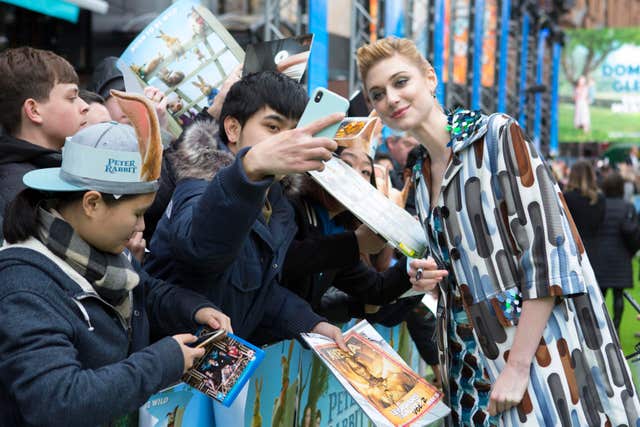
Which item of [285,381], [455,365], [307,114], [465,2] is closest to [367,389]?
[455,365]

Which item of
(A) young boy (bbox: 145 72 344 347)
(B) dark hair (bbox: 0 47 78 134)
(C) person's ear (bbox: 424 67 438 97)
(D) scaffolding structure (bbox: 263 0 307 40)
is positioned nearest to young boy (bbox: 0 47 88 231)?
(B) dark hair (bbox: 0 47 78 134)

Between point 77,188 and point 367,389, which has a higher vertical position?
point 77,188

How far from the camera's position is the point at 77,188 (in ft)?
7.00

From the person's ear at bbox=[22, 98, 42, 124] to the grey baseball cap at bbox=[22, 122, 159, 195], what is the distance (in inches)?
37.8

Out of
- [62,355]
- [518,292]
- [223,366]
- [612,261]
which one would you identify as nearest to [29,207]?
[62,355]

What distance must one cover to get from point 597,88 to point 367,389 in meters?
28.8

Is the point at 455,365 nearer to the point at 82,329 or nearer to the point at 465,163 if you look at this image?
the point at 465,163

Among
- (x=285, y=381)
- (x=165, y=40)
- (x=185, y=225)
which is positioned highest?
(x=165, y=40)

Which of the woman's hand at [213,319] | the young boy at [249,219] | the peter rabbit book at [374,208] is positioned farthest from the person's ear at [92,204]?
the peter rabbit book at [374,208]

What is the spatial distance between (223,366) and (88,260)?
1.51 feet

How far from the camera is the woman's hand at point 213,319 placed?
2.51 meters

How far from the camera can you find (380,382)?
2.90 m

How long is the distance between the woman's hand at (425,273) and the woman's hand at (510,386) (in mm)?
394

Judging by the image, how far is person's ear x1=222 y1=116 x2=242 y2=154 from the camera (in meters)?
3.01
